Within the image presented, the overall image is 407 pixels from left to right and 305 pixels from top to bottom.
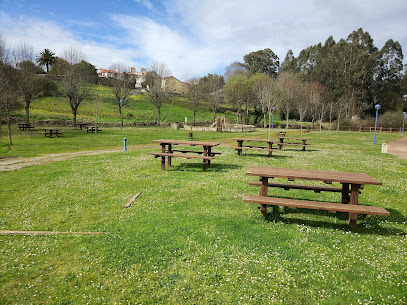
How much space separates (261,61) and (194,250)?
11493cm

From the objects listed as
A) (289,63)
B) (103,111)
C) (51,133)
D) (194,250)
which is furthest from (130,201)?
(289,63)

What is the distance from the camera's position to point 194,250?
4.59 meters

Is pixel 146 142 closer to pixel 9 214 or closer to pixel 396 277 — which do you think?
pixel 9 214

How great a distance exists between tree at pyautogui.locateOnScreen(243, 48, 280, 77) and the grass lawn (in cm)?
10824

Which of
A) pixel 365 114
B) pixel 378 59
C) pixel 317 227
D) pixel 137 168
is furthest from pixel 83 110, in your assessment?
pixel 378 59

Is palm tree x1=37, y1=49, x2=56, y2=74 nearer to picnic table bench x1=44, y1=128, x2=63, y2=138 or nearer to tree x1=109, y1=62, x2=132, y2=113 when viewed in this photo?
tree x1=109, y1=62, x2=132, y2=113

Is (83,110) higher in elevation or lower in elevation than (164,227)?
higher

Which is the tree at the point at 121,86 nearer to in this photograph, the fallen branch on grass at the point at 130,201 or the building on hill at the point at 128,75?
the building on hill at the point at 128,75

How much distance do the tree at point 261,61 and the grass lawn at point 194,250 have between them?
355 ft

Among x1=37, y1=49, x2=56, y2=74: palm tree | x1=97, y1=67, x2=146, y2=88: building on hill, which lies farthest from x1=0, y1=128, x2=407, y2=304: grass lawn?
x1=37, y1=49, x2=56, y2=74: palm tree

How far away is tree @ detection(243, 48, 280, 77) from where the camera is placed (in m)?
109

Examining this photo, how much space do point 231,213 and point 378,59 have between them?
7881cm

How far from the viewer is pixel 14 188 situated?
8.73 metres

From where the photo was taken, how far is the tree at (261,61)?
109 meters
